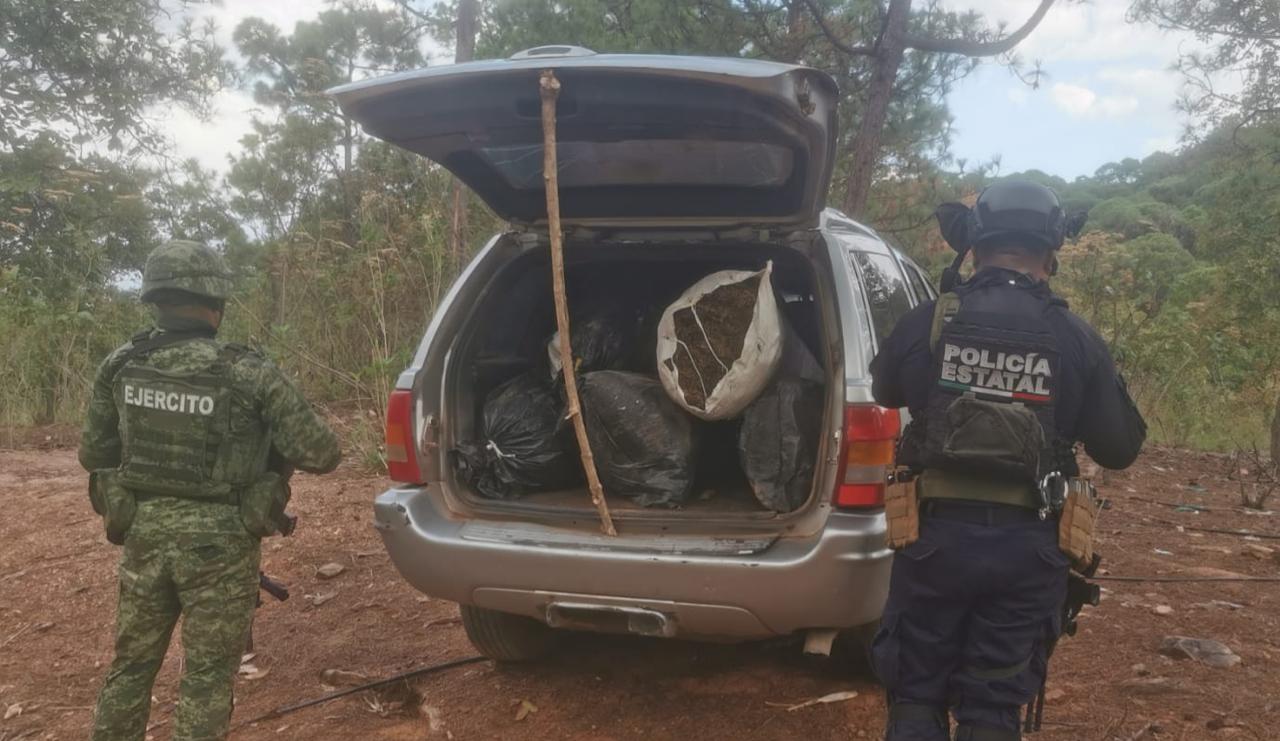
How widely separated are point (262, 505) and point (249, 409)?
28cm

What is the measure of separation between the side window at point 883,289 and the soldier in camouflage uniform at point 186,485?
1876mm

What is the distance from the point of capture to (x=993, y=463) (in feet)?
7.03

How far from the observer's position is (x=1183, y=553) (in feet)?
16.9

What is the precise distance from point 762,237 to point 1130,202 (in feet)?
127

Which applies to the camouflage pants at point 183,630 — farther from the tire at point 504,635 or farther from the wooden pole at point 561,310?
the wooden pole at point 561,310

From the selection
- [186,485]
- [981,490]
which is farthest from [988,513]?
[186,485]

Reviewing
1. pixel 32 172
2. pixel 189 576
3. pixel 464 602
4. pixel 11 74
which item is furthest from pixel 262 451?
pixel 11 74

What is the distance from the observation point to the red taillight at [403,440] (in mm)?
3102

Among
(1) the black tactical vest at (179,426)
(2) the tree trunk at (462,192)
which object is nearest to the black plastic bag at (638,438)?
(1) the black tactical vest at (179,426)

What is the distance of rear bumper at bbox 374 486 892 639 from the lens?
8.49 ft

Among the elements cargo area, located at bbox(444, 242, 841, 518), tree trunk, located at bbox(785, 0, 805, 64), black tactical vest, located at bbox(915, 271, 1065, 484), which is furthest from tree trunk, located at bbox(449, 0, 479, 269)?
black tactical vest, located at bbox(915, 271, 1065, 484)

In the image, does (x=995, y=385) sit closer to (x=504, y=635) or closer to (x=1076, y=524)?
(x=1076, y=524)

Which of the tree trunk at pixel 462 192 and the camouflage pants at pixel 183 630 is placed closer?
the camouflage pants at pixel 183 630

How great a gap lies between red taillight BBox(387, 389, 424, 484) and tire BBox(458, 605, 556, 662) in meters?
0.54
